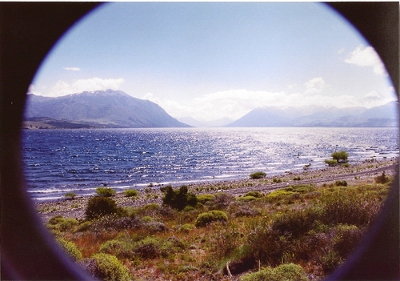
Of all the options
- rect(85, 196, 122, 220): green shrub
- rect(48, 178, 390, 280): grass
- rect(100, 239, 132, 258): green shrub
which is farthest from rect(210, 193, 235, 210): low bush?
rect(100, 239, 132, 258): green shrub

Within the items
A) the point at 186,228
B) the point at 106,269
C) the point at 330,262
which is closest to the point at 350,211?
the point at 330,262

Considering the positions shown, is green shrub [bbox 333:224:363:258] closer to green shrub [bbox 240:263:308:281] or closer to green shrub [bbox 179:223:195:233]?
green shrub [bbox 240:263:308:281]

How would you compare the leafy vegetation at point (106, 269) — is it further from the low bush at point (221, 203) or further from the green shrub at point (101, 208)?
the low bush at point (221, 203)

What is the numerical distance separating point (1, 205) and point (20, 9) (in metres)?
7.05

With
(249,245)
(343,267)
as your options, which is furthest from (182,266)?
(343,267)

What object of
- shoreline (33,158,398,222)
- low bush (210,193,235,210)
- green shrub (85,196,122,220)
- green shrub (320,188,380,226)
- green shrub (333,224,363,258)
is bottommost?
→ shoreline (33,158,398,222)

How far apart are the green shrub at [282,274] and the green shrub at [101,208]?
11817 millimetres

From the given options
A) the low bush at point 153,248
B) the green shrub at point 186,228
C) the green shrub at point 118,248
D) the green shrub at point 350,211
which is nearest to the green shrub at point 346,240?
the green shrub at point 350,211

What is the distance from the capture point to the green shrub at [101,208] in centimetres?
1664

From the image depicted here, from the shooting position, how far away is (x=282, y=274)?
666 cm

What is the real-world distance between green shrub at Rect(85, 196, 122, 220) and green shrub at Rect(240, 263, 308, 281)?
1182 centimetres

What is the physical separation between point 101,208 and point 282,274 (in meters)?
13.4

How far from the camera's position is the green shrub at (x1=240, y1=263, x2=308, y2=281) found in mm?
6570

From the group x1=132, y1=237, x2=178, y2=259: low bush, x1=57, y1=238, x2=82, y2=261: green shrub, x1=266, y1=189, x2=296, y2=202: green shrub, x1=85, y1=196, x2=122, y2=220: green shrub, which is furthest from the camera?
x1=266, y1=189, x2=296, y2=202: green shrub
